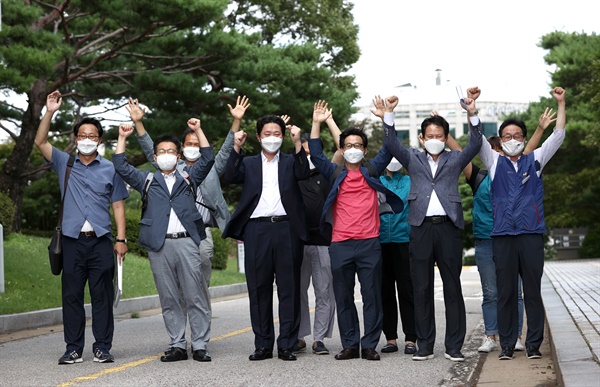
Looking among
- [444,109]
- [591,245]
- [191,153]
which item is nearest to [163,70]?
[191,153]

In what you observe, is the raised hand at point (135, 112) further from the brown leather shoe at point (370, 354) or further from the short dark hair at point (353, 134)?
the brown leather shoe at point (370, 354)

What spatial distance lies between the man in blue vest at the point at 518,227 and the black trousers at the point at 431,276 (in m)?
0.33

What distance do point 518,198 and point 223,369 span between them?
2.71 metres

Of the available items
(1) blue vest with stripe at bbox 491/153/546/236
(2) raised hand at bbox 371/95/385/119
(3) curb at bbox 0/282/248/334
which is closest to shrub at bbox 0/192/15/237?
(3) curb at bbox 0/282/248/334

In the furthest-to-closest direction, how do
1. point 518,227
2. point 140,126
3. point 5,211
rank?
point 5,211 < point 140,126 < point 518,227

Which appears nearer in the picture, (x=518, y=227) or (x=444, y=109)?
(x=518, y=227)

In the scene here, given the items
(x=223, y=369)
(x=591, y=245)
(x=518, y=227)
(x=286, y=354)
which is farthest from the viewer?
(x=591, y=245)

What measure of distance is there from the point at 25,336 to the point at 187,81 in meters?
13.7

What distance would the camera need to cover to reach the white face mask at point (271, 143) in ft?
27.3

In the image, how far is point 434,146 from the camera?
8117 mm

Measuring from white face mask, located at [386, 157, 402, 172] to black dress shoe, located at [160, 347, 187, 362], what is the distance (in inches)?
97.8

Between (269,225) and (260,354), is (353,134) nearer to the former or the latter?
(269,225)

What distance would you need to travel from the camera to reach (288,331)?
8258 millimetres

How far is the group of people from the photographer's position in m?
7.98
